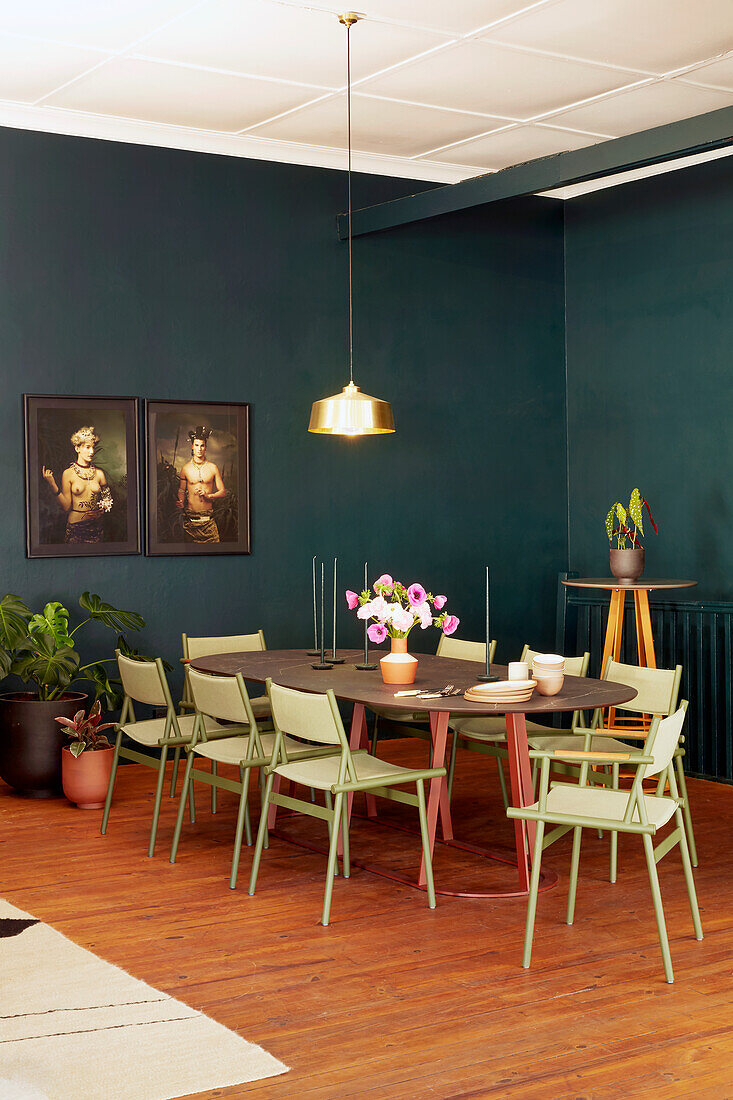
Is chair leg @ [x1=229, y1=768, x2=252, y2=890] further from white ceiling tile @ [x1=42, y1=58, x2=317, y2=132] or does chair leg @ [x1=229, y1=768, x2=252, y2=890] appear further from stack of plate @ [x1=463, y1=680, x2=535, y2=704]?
white ceiling tile @ [x1=42, y1=58, x2=317, y2=132]

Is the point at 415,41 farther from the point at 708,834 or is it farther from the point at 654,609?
the point at 708,834

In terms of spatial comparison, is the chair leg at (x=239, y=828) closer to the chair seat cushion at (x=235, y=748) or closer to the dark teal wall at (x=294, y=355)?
the chair seat cushion at (x=235, y=748)

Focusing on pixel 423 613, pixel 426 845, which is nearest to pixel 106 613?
pixel 423 613

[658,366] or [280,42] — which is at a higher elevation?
[280,42]

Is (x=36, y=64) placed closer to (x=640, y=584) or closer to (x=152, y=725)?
(x=152, y=725)

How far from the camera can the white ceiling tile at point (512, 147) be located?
7.48 metres

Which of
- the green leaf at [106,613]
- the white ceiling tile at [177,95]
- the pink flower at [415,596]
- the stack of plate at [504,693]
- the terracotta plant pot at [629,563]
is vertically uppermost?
the white ceiling tile at [177,95]

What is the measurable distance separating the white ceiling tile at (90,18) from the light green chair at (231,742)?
2998mm

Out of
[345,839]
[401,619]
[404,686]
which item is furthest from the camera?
[401,619]

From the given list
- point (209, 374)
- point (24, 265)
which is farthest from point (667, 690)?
point (24, 265)

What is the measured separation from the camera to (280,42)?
5.82 m

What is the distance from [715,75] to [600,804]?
4219 millimetres

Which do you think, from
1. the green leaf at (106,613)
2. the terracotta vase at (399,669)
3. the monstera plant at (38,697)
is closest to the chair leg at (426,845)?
the terracotta vase at (399,669)

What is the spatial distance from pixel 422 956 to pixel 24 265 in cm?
466
